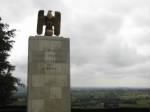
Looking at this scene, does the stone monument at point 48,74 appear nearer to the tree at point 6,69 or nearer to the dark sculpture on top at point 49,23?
the dark sculpture on top at point 49,23

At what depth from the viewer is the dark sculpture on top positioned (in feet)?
49.0

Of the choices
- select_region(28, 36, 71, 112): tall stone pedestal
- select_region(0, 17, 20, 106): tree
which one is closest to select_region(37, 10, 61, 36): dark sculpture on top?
select_region(28, 36, 71, 112): tall stone pedestal

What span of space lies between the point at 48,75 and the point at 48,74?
4 centimetres

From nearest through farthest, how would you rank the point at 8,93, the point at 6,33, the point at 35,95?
the point at 35,95, the point at 8,93, the point at 6,33

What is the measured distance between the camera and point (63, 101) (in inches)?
572

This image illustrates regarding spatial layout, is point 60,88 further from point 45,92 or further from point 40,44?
point 40,44

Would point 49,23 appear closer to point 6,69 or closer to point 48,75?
point 48,75

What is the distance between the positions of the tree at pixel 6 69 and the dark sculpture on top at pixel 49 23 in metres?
14.4

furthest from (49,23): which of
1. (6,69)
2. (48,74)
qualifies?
(6,69)

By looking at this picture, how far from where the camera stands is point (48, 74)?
14.4m

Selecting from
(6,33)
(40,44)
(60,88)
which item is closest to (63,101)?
(60,88)

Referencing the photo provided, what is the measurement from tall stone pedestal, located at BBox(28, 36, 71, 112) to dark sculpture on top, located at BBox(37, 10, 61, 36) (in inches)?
18.2

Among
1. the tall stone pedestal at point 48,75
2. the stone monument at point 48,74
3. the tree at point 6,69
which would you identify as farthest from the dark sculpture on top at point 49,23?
the tree at point 6,69

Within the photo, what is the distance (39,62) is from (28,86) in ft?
3.53
